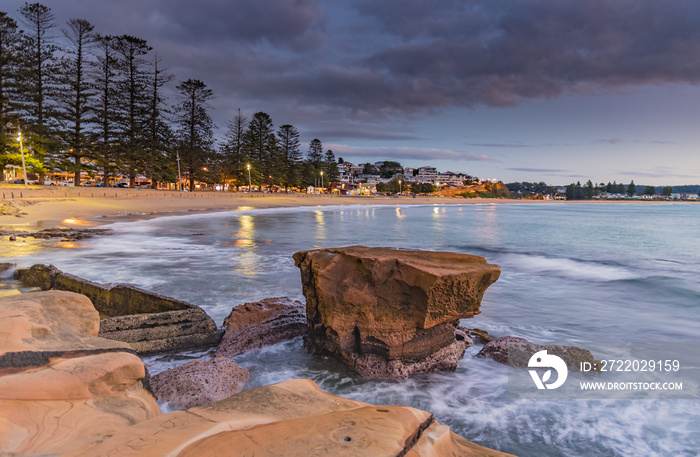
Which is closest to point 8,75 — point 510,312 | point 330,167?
point 510,312

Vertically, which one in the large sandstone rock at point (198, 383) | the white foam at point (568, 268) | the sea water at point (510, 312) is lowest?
the white foam at point (568, 268)

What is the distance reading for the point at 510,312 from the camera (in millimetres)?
7184

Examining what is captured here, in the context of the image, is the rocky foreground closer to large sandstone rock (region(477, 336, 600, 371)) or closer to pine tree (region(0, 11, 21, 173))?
large sandstone rock (region(477, 336, 600, 371))

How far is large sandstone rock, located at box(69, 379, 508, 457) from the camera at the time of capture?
65.9 inches

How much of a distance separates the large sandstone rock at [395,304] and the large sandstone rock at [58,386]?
6.14ft

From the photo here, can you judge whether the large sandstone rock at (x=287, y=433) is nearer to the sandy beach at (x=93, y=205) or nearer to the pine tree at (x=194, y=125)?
the sandy beach at (x=93, y=205)

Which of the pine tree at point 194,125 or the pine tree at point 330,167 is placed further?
the pine tree at point 330,167

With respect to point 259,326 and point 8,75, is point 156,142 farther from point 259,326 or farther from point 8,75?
point 259,326

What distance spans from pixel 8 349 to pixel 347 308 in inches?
101

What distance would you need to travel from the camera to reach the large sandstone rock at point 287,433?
5.49 ft

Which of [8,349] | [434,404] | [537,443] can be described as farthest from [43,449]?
[537,443]

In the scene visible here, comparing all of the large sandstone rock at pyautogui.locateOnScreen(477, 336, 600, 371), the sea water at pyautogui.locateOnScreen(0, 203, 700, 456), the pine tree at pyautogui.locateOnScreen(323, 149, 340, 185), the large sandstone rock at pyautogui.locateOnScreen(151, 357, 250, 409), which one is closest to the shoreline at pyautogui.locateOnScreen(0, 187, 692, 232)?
the sea water at pyautogui.locateOnScreen(0, 203, 700, 456)

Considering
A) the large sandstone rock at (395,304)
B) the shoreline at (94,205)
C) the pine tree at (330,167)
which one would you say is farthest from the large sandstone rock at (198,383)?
the pine tree at (330,167)

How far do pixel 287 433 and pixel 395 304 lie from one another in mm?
2140
